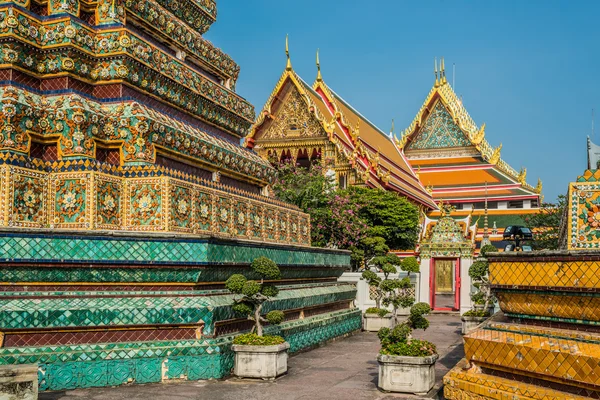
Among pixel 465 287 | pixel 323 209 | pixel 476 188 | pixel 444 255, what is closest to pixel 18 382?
pixel 323 209

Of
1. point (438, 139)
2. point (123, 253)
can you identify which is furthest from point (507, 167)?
point (123, 253)

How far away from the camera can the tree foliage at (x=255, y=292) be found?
29.6ft

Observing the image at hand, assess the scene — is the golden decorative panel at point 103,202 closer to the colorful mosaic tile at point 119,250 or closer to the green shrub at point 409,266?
the colorful mosaic tile at point 119,250

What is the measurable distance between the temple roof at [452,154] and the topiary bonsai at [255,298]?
33.6m

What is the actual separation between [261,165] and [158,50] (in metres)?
3.97

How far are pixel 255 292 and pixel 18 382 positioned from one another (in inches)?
129

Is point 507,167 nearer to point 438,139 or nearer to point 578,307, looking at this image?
point 438,139

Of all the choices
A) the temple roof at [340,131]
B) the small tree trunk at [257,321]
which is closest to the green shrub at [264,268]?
the small tree trunk at [257,321]

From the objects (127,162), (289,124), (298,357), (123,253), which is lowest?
(298,357)

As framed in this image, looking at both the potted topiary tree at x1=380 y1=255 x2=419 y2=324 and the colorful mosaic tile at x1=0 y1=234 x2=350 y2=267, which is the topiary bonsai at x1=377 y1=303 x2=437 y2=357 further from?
the potted topiary tree at x1=380 y1=255 x2=419 y2=324

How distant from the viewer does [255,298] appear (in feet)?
30.4

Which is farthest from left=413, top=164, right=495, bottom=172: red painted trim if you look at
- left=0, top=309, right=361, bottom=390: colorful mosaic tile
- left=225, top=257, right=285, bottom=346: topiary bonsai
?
left=0, top=309, right=361, bottom=390: colorful mosaic tile

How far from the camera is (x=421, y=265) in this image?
1027 inches

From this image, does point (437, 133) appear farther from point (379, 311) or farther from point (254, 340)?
point (254, 340)
